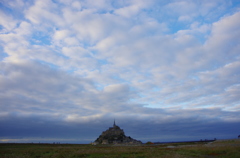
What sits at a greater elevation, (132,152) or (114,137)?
(132,152)

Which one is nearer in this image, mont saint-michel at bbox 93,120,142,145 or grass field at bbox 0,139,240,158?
grass field at bbox 0,139,240,158

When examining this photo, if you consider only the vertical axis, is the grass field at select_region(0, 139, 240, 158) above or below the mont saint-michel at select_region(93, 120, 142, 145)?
above

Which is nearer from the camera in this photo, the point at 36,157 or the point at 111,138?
the point at 36,157

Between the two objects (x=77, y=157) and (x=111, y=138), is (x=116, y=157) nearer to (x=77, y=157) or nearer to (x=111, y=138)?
(x=77, y=157)

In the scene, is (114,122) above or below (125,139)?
above

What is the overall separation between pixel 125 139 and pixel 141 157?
13349 cm

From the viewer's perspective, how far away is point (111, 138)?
156m

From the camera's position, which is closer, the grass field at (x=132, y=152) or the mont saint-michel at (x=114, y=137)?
the grass field at (x=132, y=152)

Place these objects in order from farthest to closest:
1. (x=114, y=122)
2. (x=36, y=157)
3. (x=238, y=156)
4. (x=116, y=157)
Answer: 1. (x=114, y=122)
2. (x=36, y=157)
3. (x=116, y=157)
4. (x=238, y=156)

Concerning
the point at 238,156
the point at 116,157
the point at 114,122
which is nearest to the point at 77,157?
the point at 116,157

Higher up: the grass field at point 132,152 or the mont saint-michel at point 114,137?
the grass field at point 132,152

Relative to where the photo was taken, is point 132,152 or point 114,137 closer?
point 132,152

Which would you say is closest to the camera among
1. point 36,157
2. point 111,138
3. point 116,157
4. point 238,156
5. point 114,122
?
point 238,156

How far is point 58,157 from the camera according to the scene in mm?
30125
